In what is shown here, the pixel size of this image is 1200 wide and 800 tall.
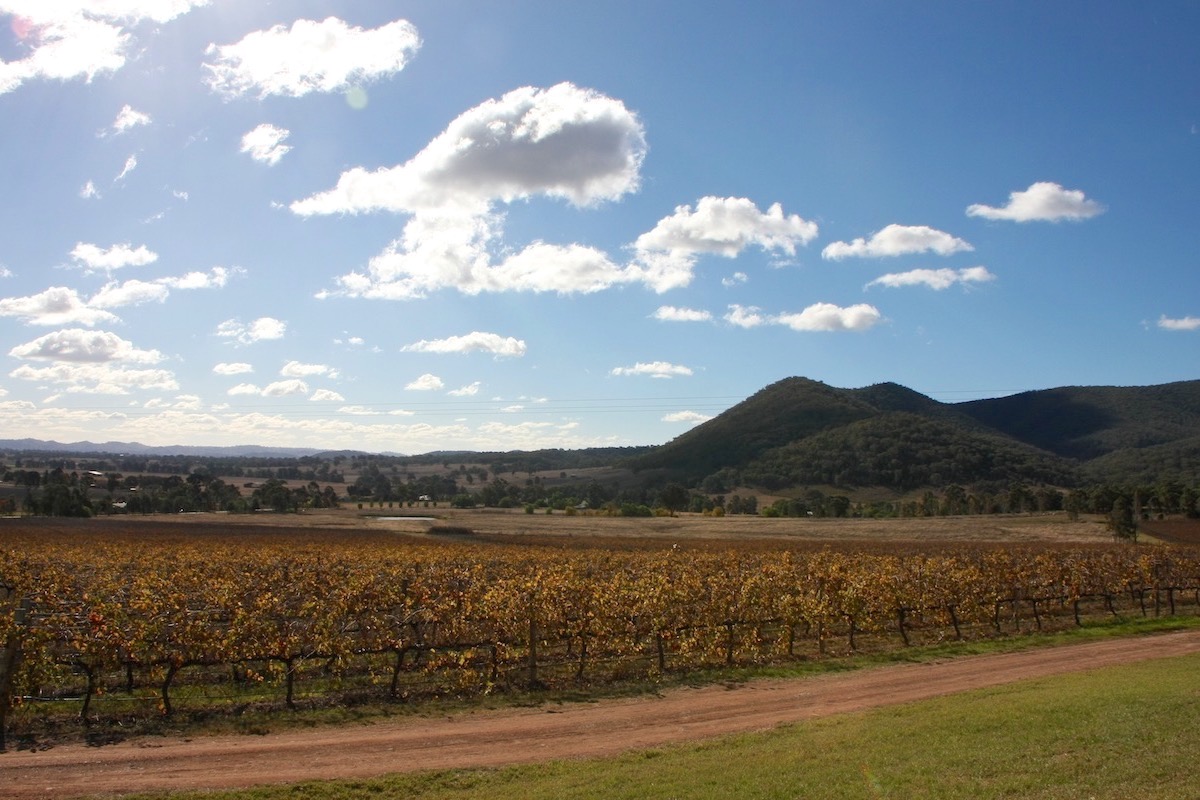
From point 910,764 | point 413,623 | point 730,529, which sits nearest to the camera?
point 910,764

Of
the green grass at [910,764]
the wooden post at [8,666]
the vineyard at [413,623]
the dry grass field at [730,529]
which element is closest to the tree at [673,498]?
the dry grass field at [730,529]

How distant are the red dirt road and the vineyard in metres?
1.77

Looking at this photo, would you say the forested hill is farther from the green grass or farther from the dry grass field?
the green grass

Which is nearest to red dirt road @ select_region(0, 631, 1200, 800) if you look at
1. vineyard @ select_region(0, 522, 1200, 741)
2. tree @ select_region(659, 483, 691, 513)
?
vineyard @ select_region(0, 522, 1200, 741)

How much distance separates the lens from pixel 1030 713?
1279 cm

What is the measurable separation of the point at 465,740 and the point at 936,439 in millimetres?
141085

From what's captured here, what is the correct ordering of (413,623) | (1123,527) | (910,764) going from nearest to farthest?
(910,764) → (413,623) → (1123,527)

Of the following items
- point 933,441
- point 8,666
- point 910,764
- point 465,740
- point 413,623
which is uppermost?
point 933,441

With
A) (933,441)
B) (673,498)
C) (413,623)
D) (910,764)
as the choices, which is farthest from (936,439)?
(910,764)

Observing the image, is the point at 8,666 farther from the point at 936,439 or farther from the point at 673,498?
the point at 936,439

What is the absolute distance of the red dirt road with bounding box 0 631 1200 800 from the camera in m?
11.1

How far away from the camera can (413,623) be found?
17.1 metres

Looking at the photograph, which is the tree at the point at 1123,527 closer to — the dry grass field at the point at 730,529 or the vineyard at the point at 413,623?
the dry grass field at the point at 730,529

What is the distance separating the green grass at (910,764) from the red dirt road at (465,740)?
0.78m
